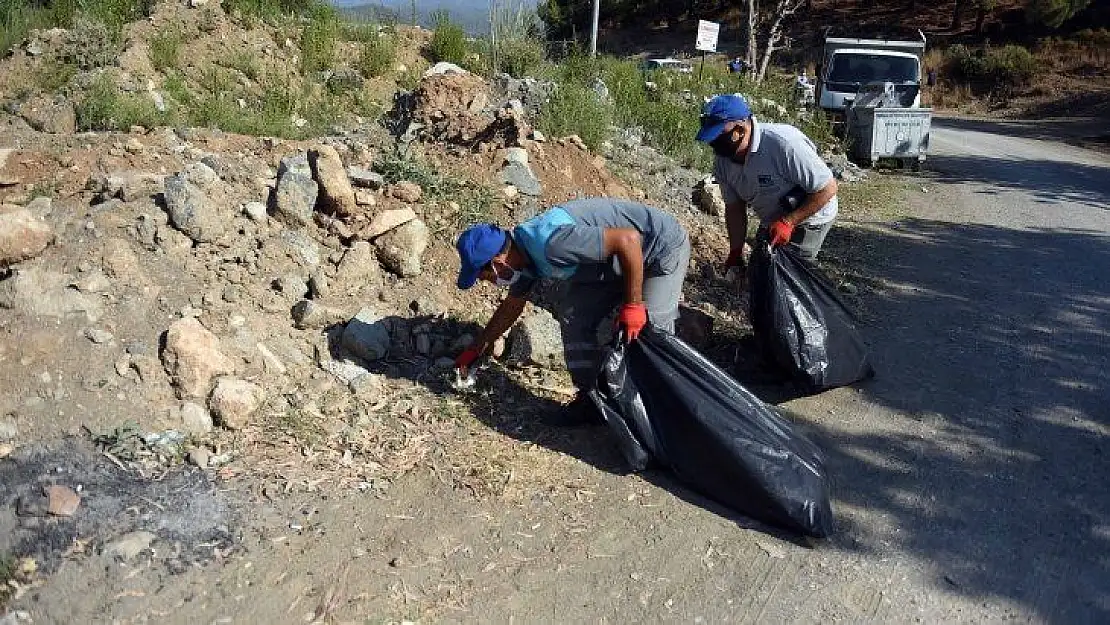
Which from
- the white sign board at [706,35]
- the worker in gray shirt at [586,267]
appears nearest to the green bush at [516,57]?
the white sign board at [706,35]

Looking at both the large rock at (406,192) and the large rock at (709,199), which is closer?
the large rock at (406,192)

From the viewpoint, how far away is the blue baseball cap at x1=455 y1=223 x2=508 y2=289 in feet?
10.2

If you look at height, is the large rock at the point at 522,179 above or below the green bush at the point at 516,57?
below

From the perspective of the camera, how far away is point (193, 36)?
707cm

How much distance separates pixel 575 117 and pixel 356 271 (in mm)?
3050

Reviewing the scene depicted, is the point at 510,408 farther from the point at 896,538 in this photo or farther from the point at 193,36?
the point at 193,36

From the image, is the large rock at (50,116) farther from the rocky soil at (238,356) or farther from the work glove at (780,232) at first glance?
the work glove at (780,232)

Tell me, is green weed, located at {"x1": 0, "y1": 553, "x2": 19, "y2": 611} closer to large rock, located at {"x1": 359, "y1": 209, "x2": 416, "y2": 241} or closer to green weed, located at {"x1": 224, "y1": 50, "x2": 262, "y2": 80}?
large rock, located at {"x1": 359, "y1": 209, "x2": 416, "y2": 241}

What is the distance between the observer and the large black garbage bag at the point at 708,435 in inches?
117

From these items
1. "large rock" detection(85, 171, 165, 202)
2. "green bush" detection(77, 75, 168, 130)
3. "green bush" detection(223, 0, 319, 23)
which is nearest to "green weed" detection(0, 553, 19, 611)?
"large rock" detection(85, 171, 165, 202)

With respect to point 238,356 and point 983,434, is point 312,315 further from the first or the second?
point 983,434

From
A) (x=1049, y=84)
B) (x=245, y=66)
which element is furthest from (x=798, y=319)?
(x=1049, y=84)

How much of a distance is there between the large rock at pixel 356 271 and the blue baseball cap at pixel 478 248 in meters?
1.17

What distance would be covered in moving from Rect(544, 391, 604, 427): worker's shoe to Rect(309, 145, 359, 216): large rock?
1.63 m
